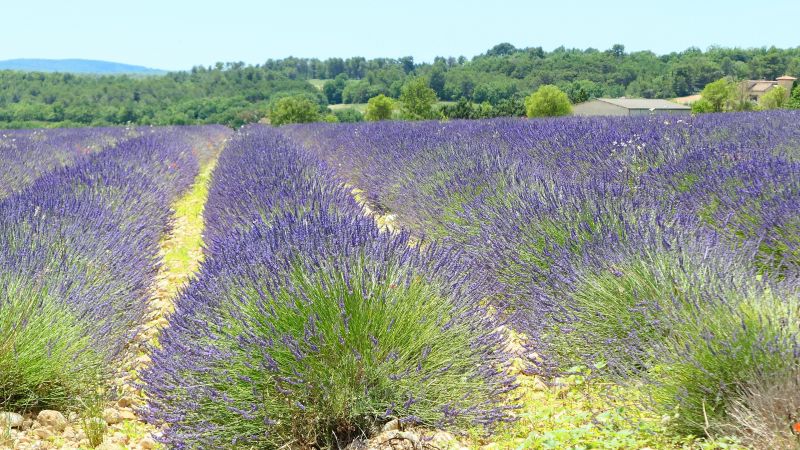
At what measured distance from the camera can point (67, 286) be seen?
3.21m

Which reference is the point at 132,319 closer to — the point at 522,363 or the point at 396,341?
the point at 396,341

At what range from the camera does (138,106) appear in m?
62.9

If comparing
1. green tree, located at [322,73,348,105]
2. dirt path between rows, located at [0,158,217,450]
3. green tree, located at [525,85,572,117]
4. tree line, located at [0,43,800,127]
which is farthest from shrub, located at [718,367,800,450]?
green tree, located at [322,73,348,105]

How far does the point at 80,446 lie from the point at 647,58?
97.0m

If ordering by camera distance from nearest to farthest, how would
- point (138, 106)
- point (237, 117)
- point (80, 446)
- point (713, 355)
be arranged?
point (713, 355), point (80, 446), point (237, 117), point (138, 106)

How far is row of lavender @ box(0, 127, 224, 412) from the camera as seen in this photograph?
8.92 ft

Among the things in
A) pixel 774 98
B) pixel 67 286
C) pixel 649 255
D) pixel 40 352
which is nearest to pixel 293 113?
pixel 774 98

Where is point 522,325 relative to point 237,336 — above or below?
below

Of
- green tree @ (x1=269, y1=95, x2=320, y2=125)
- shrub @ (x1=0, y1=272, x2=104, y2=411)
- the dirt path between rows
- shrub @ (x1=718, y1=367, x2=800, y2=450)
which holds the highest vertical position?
shrub @ (x1=718, y1=367, x2=800, y2=450)

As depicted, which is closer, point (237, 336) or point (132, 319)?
point (237, 336)

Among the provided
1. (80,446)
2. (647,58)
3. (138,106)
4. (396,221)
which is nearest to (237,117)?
(138,106)

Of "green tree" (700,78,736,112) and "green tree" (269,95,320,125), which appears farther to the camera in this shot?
"green tree" (700,78,736,112)

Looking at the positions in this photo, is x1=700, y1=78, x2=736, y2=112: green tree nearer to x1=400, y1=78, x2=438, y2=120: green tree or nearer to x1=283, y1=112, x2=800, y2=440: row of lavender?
x1=400, y1=78, x2=438, y2=120: green tree

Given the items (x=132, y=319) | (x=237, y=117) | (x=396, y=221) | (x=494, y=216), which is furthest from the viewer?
(x=237, y=117)
